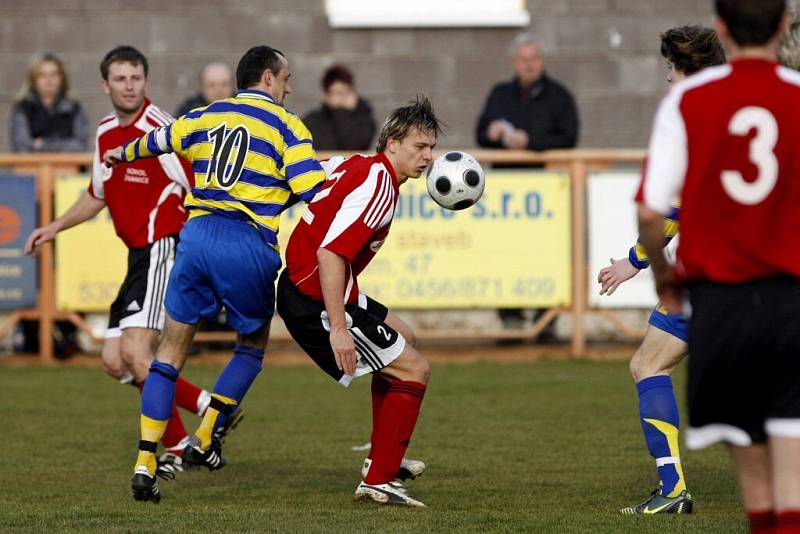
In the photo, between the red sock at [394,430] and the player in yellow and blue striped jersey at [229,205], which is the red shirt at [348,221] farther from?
the red sock at [394,430]

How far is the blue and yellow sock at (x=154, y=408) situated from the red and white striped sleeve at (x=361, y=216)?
111 cm

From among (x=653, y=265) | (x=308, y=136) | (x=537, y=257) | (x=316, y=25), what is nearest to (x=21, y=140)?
(x=316, y=25)

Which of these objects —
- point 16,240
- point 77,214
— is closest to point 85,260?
point 16,240

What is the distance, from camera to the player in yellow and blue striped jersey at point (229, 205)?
21.1ft

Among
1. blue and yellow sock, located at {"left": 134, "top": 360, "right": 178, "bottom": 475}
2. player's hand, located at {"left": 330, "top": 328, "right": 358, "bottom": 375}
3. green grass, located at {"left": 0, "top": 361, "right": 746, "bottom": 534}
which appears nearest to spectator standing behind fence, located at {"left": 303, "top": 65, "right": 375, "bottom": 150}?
green grass, located at {"left": 0, "top": 361, "right": 746, "bottom": 534}

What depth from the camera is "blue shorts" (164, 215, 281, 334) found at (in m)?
6.47

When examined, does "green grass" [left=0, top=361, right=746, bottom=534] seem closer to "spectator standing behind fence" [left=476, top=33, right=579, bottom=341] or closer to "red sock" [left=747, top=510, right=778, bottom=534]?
"red sock" [left=747, top=510, right=778, bottom=534]

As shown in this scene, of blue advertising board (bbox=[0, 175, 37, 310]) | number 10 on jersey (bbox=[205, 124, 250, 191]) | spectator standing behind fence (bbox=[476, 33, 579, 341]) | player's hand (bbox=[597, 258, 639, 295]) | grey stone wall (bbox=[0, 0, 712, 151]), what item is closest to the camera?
player's hand (bbox=[597, 258, 639, 295])

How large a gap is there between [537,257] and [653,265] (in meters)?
7.97

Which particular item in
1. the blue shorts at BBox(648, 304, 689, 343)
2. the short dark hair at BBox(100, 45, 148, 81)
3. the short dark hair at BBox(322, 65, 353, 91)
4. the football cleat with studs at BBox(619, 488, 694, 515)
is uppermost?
the short dark hair at BBox(322, 65, 353, 91)

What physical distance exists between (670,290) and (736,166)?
0.43m

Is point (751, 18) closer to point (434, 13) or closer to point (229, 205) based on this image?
point (229, 205)

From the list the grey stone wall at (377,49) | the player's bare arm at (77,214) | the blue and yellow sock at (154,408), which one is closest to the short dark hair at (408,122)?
the blue and yellow sock at (154,408)

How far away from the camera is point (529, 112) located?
494 inches
